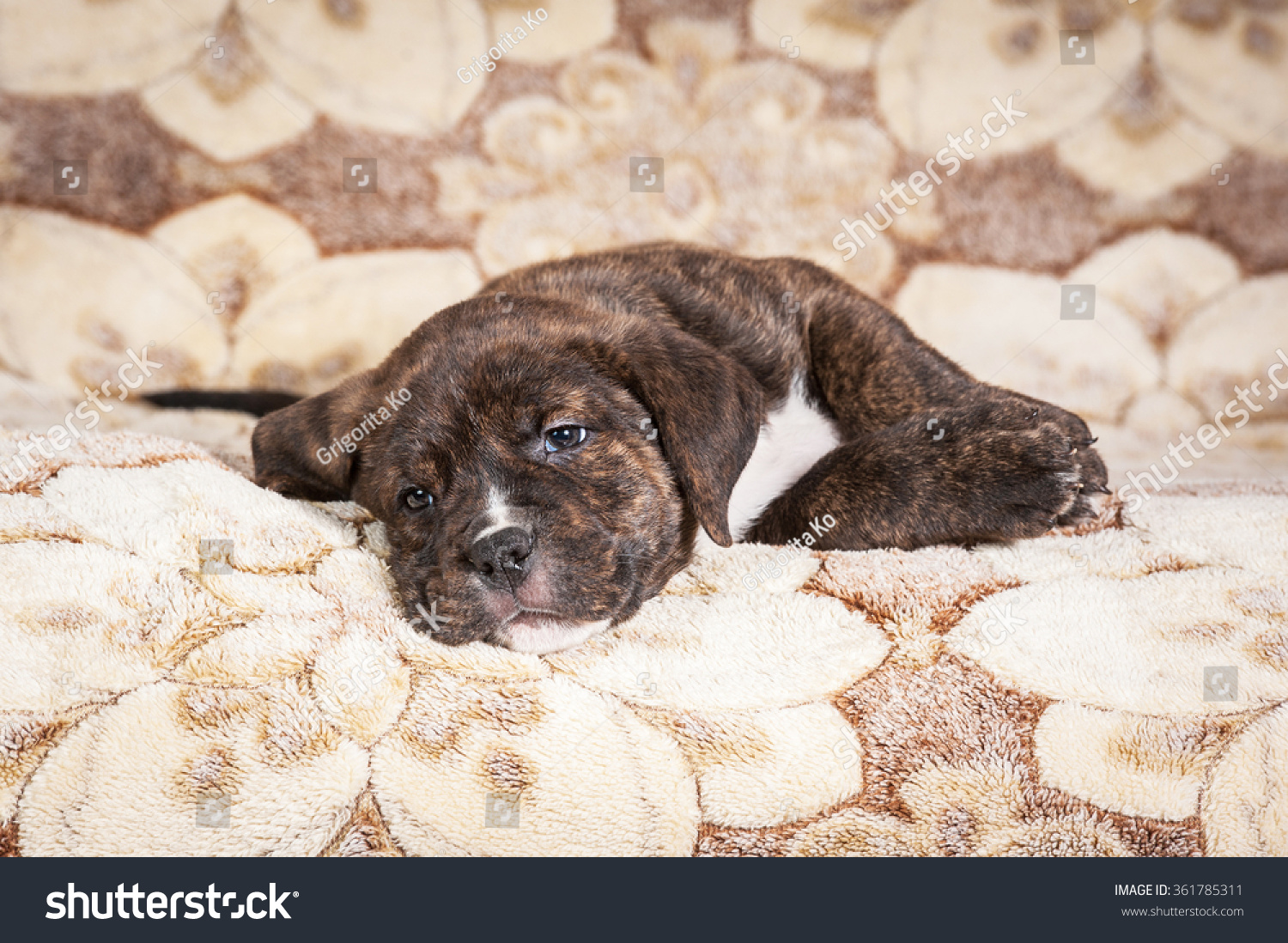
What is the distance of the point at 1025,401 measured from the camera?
3631 mm

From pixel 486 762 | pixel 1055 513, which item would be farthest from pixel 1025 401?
pixel 486 762

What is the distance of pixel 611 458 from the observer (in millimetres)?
3051

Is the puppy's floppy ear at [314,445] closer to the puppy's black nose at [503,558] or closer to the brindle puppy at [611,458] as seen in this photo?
the brindle puppy at [611,458]

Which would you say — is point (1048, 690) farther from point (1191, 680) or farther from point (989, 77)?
point (989, 77)

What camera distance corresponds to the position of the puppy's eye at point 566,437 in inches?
121

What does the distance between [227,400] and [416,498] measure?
2.35 m

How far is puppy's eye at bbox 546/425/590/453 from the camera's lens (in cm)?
306

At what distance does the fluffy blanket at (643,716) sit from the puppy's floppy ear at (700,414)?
0.31m
